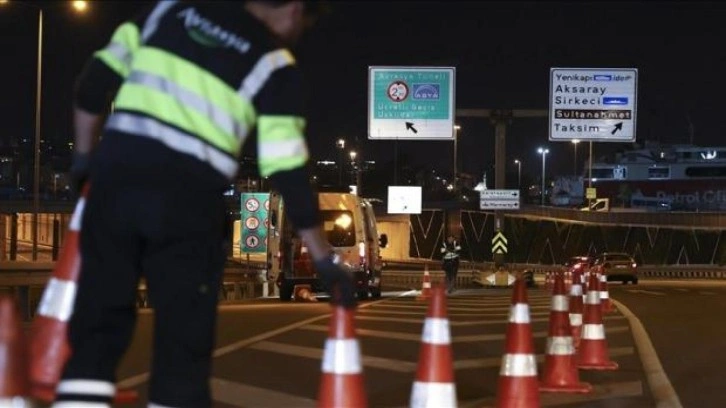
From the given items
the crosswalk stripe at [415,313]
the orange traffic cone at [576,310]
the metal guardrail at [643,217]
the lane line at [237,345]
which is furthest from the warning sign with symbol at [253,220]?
the metal guardrail at [643,217]

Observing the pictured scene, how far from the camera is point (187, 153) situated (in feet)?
12.5

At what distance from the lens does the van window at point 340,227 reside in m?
26.2

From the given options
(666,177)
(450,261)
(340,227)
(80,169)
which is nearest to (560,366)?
(80,169)

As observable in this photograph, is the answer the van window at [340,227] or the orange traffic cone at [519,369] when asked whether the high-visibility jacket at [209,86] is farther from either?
the van window at [340,227]

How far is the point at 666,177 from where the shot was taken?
143000mm

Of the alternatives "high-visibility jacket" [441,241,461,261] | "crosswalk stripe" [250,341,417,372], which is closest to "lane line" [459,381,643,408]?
"crosswalk stripe" [250,341,417,372]

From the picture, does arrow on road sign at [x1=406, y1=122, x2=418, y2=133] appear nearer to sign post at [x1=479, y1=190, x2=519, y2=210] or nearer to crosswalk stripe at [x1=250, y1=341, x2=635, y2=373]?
sign post at [x1=479, y1=190, x2=519, y2=210]

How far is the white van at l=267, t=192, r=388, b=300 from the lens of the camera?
85.6 ft

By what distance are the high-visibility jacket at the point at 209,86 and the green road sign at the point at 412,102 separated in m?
35.3

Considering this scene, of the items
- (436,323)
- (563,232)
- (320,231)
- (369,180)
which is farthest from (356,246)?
(369,180)

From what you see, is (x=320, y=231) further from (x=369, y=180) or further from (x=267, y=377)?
(x=369, y=180)

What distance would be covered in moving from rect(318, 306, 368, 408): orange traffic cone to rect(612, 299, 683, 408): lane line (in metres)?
4.64

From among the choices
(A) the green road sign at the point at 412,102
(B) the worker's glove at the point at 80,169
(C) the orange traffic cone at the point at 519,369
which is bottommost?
(C) the orange traffic cone at the point at 519,369

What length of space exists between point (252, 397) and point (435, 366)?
117 inches
